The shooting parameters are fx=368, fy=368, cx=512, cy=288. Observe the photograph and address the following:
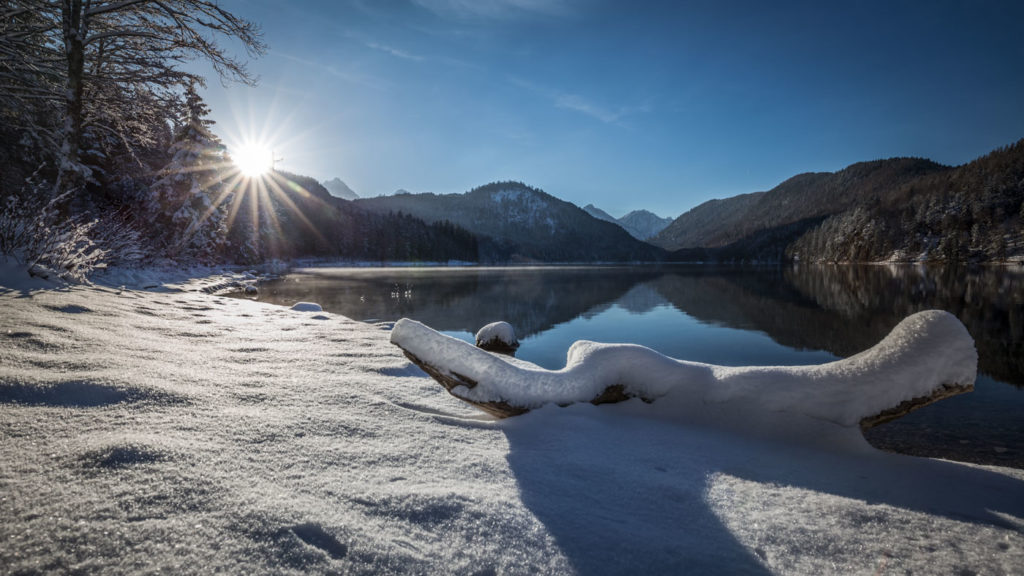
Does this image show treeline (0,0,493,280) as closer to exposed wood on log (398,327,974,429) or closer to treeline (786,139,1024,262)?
exposed wood on log (398,327,974,429)

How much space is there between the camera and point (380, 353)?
205 inches

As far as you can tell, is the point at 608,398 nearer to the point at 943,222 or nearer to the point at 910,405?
the point at 910,405

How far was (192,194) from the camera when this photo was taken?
25.5m

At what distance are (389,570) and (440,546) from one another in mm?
214

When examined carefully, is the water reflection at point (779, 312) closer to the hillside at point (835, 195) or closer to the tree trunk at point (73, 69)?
the tree trunk at point (73, 69)

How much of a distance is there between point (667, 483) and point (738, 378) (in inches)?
56.7

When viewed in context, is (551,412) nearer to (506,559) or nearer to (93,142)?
(506,559)

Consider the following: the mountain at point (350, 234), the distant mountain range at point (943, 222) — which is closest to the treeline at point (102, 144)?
the mountain at point (350, 234)

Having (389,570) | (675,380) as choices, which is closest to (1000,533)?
(675,380)

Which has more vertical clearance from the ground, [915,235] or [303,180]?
[303,180]

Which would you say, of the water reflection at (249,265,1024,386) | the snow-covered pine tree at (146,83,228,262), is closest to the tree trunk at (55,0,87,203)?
the water reflection at (249,265,1024,386)

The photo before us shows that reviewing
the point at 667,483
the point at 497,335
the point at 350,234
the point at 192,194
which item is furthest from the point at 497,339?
the point at 350,234

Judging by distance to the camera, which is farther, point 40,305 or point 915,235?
point 915,235

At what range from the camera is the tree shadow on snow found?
61.2 inches
